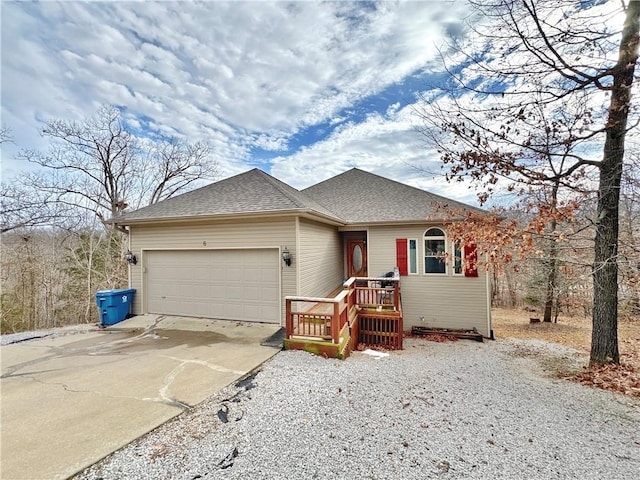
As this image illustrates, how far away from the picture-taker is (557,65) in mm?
4875

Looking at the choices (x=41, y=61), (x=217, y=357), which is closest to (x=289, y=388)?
(x=217, y=357)

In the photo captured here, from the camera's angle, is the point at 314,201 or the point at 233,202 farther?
the point at 314,201

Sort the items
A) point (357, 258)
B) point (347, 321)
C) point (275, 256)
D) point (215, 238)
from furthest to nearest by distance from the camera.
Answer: point (357, 258), point (215, 238), point (275, 256), point (347, 321)

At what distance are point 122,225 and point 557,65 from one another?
1102 cm

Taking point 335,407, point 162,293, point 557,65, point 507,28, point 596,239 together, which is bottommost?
point 335,407

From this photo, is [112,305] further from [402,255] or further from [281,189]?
[402,255]

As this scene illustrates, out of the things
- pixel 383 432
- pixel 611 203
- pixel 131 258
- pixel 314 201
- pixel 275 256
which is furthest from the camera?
pixel 314 201

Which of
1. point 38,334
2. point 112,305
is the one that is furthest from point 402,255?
point 38,334

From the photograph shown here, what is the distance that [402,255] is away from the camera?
10047 millimetres

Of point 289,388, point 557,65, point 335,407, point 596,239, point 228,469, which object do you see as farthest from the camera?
point 596,239

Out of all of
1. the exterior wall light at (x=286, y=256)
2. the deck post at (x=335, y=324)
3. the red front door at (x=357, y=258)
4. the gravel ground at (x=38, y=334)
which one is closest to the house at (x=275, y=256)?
the exterior wall light at (x=286, y=256)

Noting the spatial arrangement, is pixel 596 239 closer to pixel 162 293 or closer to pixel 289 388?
pixel 289 388

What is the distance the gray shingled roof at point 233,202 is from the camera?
22.4 ft

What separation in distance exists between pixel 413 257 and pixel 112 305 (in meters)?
9.37
